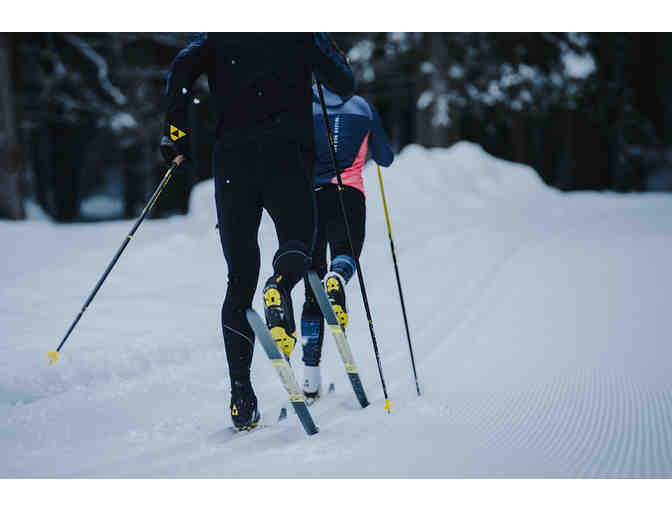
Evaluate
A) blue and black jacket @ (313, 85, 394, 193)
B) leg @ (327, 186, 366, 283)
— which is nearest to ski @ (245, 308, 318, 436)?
leg @ (327, 186, 366, 283)

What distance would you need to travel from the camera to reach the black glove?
2.13m

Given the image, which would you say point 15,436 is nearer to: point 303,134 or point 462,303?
point 303,134

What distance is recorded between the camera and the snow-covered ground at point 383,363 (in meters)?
1.93

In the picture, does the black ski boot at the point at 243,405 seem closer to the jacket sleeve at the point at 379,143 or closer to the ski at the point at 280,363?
the ski at the point at 280,363

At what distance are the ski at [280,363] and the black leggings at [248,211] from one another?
16 centimetres

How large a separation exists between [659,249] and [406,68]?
21.9 feet

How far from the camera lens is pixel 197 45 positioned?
208 centimetres

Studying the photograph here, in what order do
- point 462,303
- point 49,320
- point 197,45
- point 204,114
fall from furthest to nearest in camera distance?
point 204,114 < point 462,303 < point 49,320 < point 197,45

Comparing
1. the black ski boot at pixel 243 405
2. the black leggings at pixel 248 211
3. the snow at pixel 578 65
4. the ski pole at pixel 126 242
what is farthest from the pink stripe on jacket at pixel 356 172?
the snow at pixel 578 65

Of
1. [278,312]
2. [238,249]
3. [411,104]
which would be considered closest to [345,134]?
[238,249]

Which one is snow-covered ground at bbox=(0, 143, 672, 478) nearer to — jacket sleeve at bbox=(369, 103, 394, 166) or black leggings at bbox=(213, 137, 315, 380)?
black leggings at bbox=(213, 137, 315, 380)

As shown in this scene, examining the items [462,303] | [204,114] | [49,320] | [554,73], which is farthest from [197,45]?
[554,73]

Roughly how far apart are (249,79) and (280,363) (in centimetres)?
110

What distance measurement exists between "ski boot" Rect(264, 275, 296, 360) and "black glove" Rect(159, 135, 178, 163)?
0.67 metres
